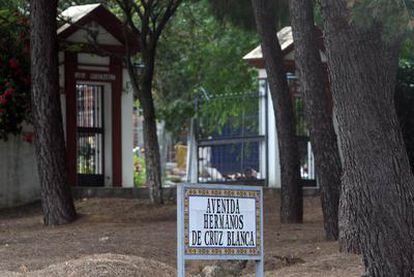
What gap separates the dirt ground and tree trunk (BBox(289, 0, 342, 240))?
1.86 feet

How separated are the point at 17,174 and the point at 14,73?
80.2 inches

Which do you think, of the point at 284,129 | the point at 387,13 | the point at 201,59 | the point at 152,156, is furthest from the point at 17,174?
the point at 387,13

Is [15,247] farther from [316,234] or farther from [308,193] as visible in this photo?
[308,193]

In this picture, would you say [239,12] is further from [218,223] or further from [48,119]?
[218,223]

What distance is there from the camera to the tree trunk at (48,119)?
14328 mm

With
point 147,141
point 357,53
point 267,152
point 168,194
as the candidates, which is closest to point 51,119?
point 147,141

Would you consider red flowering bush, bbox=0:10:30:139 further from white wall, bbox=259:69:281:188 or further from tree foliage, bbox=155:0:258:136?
white wall, bbox=259:69:281:188

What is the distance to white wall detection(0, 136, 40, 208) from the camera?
57.6ft

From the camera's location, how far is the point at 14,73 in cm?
1709

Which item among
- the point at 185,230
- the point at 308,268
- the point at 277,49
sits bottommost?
the point at 308,268

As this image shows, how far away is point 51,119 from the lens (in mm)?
14383

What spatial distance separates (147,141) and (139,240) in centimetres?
479

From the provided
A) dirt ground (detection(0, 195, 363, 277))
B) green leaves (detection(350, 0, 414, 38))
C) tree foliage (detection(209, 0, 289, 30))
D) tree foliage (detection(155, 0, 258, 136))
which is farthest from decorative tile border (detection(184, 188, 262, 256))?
tree foliage (detection(155, 0, 258, 136))

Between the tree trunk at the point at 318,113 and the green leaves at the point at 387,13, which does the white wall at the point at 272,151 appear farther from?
the green leaves at the point at 387,13
